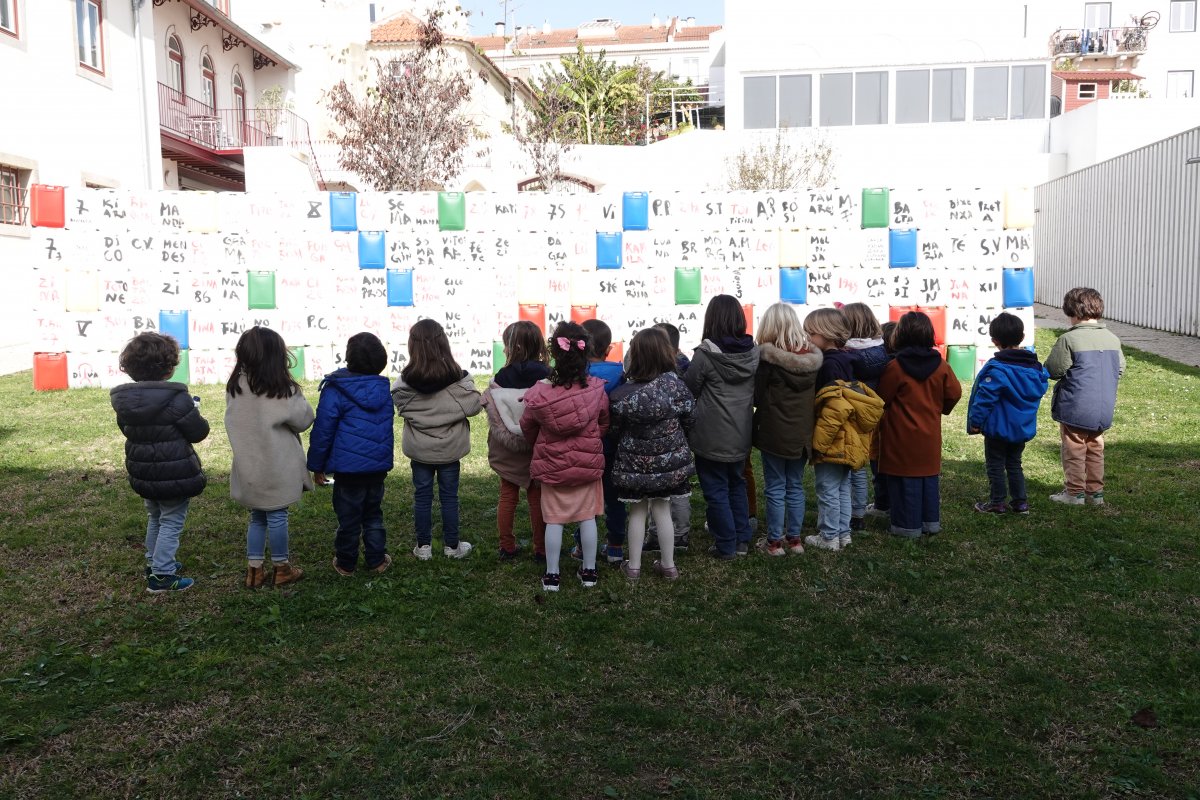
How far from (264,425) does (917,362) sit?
3568 millimetres

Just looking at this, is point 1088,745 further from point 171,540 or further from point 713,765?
point 171,540

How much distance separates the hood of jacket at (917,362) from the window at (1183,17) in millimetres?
52314

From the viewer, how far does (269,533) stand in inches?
208

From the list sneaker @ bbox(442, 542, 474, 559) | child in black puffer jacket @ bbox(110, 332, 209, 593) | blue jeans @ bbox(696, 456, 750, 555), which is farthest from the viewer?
sneaker @ bbox(442, 542, 474, 559)

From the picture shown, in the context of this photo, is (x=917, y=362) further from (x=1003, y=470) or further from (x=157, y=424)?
(x=157, y=424)

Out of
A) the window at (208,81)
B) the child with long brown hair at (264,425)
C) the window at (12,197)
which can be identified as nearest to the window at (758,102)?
the window at (208,81)

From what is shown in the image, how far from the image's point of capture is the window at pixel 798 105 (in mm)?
33281

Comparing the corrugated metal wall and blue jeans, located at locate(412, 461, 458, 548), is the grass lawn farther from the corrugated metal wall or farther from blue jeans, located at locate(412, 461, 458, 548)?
the corrugated metal wall

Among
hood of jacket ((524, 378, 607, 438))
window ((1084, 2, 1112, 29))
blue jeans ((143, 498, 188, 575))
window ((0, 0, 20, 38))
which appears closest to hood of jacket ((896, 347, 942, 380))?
hood of jacket ((524, 378, 607, 438))

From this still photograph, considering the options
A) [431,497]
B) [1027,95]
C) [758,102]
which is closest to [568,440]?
[431,497]

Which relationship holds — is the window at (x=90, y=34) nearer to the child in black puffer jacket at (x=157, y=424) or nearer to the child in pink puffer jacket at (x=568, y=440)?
the child in black puffer jacket at (x=157, y=424)

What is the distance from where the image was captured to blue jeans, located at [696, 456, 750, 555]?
219 inches

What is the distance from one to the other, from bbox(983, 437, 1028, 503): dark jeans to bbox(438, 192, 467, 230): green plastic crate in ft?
24.3

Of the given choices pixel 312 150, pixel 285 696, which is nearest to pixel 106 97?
pixel 312 150
